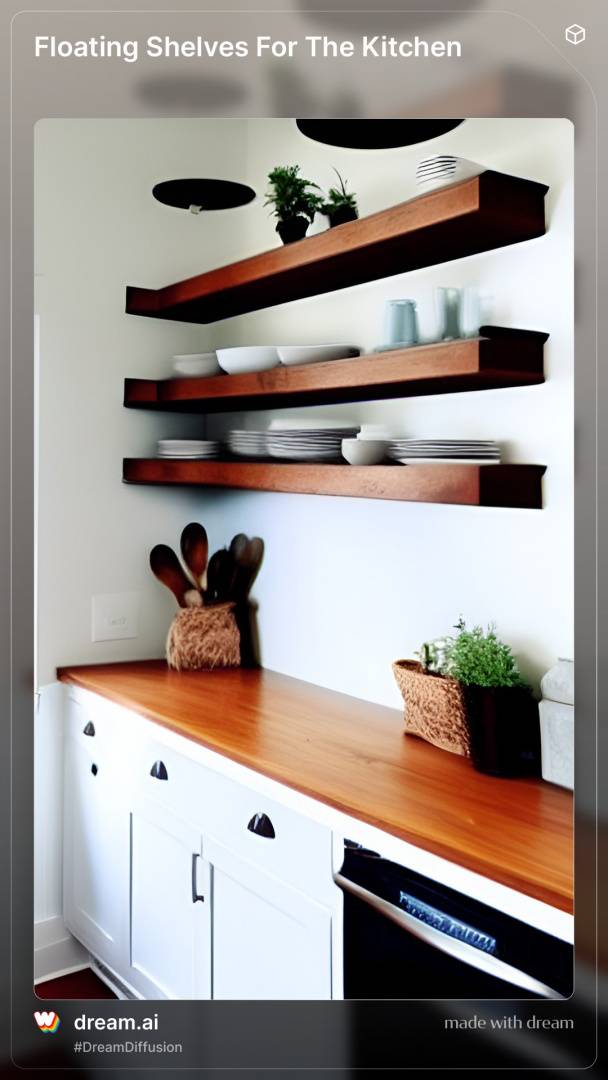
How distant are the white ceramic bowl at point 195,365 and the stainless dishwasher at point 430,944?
0.80m

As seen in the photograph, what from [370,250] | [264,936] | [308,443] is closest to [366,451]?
[308,443]

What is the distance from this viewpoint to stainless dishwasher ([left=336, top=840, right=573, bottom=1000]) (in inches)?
23.7

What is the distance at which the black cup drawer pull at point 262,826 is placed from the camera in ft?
3.03

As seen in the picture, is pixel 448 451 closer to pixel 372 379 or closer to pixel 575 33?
pixel 372 379

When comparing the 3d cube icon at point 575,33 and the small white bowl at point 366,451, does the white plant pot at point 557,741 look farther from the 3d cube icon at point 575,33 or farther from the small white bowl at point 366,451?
the 3d cube icon at point 575,33

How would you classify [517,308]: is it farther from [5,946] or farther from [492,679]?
[5,946]

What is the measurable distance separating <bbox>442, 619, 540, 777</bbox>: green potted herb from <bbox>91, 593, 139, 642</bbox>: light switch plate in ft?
1.84

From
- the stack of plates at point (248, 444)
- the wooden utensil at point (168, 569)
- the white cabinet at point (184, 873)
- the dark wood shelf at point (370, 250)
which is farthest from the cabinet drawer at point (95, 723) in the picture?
the dark wood shelf at point (370, 250)

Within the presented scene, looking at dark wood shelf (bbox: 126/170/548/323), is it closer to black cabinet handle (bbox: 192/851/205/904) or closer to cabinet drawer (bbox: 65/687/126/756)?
cabinet drawer (bbox: 65/687/126/756)

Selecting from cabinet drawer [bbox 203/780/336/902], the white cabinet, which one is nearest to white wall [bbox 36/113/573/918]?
the white cabinet

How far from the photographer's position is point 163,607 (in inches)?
54.5

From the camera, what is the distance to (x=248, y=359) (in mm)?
1287

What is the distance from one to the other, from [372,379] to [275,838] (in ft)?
1.91

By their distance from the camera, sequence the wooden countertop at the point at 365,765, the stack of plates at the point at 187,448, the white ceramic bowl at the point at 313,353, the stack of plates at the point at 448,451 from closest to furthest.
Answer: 1. the wooden countertop at the point at 365,765
2. the stack of plates at the point at 448,451
3. the white ceramic bowl at the point at 313,353
4. the stack of plates at the point at 187,448
